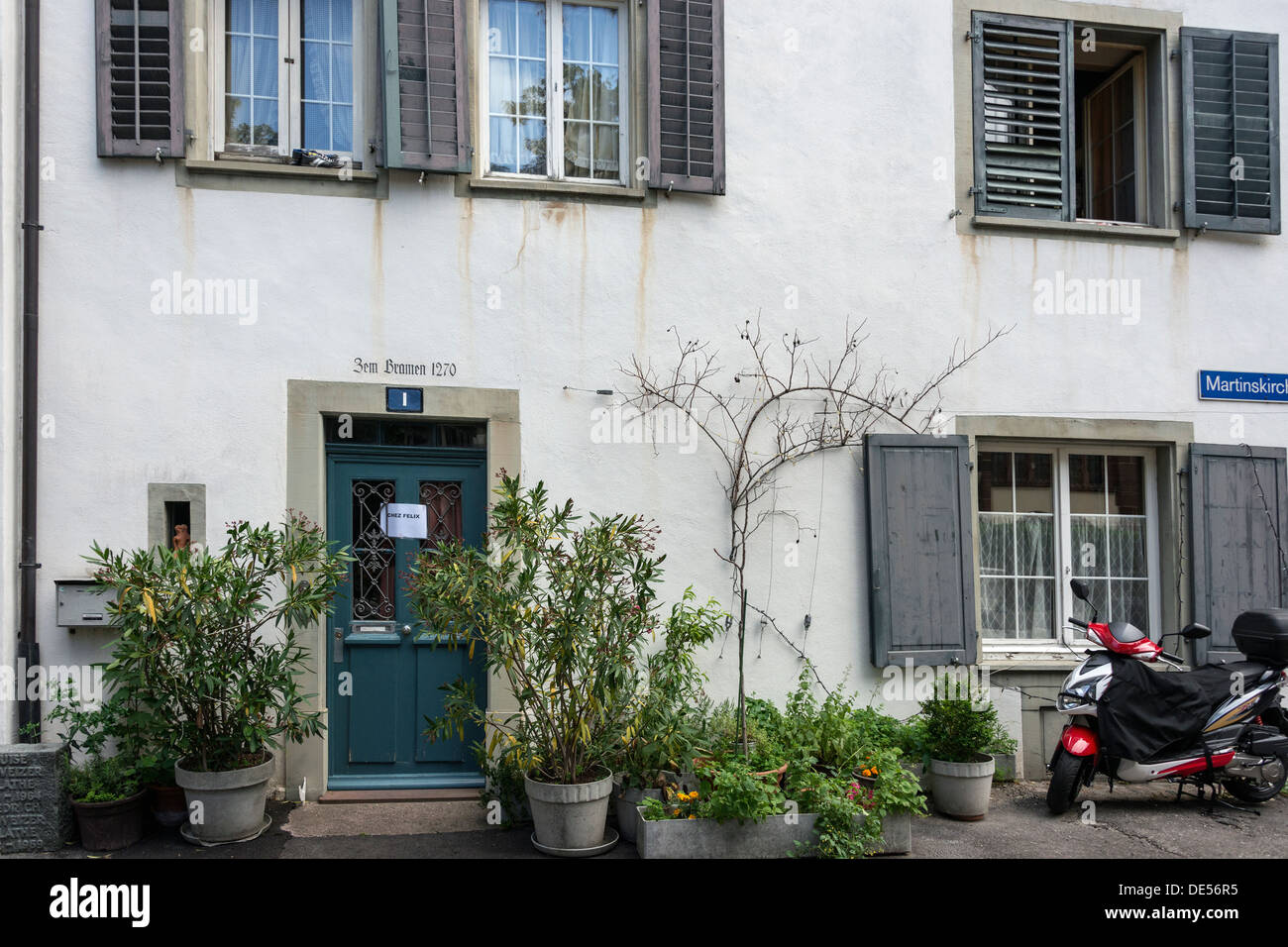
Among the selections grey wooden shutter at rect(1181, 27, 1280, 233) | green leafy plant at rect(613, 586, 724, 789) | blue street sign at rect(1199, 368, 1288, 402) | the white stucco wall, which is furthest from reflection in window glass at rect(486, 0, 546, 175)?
blue street sign at rect(1199, 368, 1288, 402)

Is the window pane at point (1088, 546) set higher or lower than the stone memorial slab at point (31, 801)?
higher

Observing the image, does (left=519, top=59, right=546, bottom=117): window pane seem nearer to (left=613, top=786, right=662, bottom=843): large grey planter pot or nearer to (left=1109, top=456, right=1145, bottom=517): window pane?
(left=613, top=786, right=662, bottom=843): large grey planter pot

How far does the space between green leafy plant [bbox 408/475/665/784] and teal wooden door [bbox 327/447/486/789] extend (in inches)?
30.6

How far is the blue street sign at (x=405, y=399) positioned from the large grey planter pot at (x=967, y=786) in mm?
3950

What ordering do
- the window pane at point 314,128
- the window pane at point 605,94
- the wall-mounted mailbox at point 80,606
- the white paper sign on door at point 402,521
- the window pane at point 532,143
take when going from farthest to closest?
the window pane at point 605,94 < the window pane at point 532,143 < the window pane at point 314,128 < the white paper sign on door at point 402,521 < the wall-mounted mailbox at point 80,606

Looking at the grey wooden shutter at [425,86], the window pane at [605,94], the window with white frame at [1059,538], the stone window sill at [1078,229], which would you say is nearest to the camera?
the grey wooden shutter at [425,86]

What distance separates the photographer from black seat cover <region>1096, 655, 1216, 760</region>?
5.82 metres

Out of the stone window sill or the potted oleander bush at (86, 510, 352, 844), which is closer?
the potted oleander bush at (86, 510, 352, 844)

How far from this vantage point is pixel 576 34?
21.4 ft

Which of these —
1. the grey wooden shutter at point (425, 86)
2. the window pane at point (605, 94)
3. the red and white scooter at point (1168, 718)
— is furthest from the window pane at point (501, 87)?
the red and white scooter at point (1168, 718)

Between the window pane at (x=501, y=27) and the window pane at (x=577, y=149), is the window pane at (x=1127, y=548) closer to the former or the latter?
the window pane at (x=577, y=149)

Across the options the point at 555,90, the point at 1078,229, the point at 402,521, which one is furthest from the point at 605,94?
the point at 1078,229

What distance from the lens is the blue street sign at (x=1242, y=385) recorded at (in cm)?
701

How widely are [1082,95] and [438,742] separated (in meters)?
7.19
